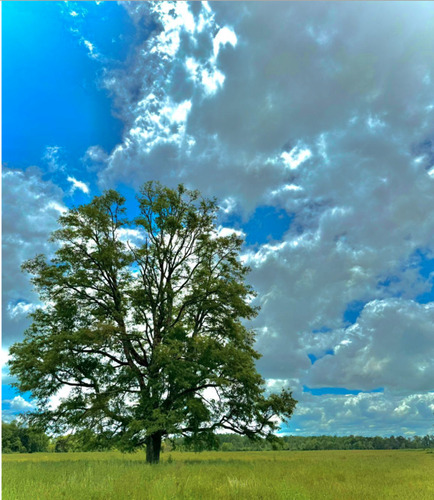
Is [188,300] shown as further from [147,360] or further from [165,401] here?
[165,401]

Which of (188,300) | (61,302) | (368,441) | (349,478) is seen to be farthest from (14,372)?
(368,441)

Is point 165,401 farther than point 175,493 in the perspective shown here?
Yes

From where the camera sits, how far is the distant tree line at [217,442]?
836 inches

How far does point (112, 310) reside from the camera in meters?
24.3

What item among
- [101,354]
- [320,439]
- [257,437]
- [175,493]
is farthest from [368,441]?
[175,493]

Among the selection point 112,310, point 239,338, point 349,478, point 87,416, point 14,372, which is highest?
point 112,310

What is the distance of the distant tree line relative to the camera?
21.2 meters

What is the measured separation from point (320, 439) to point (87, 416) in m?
76.6

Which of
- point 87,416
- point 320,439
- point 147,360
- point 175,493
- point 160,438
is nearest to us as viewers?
point 175,493

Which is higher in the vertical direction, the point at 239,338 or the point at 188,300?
the point at 188,300

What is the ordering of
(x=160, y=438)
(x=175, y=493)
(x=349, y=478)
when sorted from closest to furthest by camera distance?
(x=175, y=493) → (x=349, y=478) → (x=160, y=438)

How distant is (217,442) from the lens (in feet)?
73.4

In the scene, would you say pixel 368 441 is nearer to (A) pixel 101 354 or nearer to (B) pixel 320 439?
(B) pixel 320 439

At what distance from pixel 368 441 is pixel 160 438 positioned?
8013 centimetres
